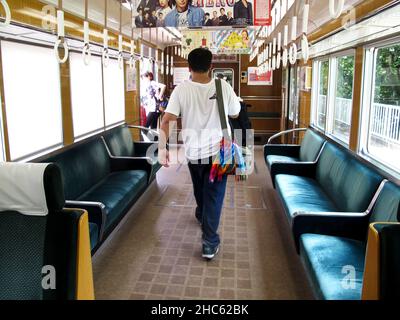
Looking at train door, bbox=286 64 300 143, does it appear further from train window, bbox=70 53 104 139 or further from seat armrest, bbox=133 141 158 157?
train window, bbox=70 53 104 139

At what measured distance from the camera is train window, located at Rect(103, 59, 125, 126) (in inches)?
227

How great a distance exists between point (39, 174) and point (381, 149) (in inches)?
126

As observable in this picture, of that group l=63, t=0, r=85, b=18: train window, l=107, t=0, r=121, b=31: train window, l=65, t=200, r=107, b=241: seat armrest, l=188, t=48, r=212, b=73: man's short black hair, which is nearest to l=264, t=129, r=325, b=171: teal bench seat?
l=188, t=48, r=212, b=73: man's short black hair

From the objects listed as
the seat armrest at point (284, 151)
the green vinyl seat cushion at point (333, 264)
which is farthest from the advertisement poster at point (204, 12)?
the green vinyl seat cushion at point (333, 264)

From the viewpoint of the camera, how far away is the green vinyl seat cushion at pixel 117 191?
3.31 metres

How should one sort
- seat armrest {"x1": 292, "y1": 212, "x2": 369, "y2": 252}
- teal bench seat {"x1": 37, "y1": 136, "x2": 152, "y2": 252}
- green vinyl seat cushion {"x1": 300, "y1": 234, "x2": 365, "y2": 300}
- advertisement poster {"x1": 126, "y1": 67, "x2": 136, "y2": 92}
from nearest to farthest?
1. green vinyl seat cushion {"x1": 300, "y1": 234, "x2": 365, "y2": 300}
2. seat armrest {"x1": 292, "y1": 212, "x2": 369, "y2": 252}
3. teal bench seat {"x1": 37, "y1": 136, "x2": 152, "y2": 252}
4. advertisement poster {"x1": 126, "y1": 67, "x2": 136, "y2": 92}

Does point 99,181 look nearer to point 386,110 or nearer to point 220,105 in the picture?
point 220,105

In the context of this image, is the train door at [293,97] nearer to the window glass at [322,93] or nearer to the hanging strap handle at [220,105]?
the window glass at [322,93]

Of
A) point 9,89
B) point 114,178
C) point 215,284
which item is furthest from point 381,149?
point 9,89

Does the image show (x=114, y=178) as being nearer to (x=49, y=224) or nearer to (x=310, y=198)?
(x=310, y=198)

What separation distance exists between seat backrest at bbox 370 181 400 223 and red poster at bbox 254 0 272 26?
225 cm

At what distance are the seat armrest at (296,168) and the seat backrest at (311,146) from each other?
0.16m

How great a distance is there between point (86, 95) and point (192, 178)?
2.39 m

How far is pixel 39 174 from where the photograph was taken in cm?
164
